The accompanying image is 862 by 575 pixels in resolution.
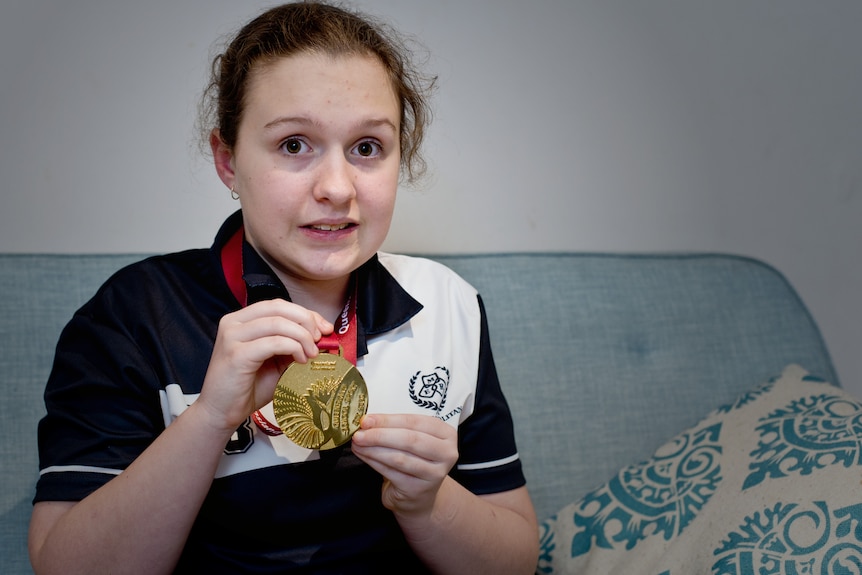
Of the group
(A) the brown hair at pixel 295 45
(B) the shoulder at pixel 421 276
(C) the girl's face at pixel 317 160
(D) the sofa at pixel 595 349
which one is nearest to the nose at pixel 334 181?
(C) the girl's face at pixel 317 160

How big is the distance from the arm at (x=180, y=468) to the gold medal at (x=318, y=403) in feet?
0.09

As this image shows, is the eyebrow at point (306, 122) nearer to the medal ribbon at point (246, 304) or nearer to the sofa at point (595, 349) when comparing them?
the medal ribbon at point (246, 304)

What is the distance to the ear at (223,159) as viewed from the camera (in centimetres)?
120

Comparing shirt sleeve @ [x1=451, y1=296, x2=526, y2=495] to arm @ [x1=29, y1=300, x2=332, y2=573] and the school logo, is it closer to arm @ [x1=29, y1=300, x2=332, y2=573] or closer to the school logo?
the school logo

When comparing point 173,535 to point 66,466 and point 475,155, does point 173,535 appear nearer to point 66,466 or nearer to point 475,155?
point 66,466

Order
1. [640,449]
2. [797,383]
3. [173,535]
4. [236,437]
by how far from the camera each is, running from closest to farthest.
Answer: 1. [173,535]
2. [236,437]
3. [797,383]
4. [640,449]

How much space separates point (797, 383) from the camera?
1549 millimetres

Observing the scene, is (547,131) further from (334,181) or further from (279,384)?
(279,384)

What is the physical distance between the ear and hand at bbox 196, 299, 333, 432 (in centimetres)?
28

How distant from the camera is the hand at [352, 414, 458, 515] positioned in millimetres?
1003

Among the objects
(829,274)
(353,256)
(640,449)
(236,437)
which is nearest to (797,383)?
(640,449)

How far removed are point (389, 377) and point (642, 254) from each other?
76 cm

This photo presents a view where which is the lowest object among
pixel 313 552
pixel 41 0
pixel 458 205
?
pixel 313 552

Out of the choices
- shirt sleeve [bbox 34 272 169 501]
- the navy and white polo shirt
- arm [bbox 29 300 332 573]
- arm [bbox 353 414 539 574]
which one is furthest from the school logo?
shirt sleeve [bbox 34 272 169 501]
